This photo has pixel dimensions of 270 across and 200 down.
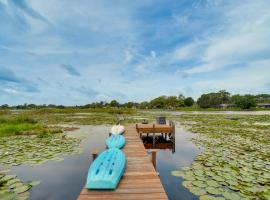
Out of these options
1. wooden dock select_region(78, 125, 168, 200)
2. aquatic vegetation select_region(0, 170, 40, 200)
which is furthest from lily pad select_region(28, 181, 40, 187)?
wooden dock select_region(78, 125, 168, 200)

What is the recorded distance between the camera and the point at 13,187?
5184 millimetres

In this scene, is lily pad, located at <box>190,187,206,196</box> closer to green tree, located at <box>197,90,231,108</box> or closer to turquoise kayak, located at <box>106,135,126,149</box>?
turquoise kayak, located at <box>106,135,126,149</box>

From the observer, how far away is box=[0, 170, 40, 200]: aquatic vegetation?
458cm

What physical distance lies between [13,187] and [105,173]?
130 inches

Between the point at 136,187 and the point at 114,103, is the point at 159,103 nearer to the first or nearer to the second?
the point at 114,103

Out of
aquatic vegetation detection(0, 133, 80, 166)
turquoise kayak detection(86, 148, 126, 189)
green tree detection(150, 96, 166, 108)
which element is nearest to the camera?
turquoise kayak detection(86, 148, 126, 189)

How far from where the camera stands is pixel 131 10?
48.2 feet

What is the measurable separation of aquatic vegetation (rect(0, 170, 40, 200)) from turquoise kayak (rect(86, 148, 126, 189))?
2.25 metres

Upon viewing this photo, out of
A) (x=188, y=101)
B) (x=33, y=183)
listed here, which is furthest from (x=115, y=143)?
(x=188, y=101)

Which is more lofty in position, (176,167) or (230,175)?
(230,175)

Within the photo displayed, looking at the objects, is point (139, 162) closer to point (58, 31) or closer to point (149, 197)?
point (149, 197)

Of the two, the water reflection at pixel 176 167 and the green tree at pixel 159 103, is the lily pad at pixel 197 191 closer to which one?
the water reflection at pixel 176 167

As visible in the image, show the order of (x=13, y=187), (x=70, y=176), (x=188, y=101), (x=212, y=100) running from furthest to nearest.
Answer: (x=188, y=101) < (x=212, y=100) < (x=70, y=176) < (x=13, y=187)

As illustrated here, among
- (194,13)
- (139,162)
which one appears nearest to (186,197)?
(139,162)
